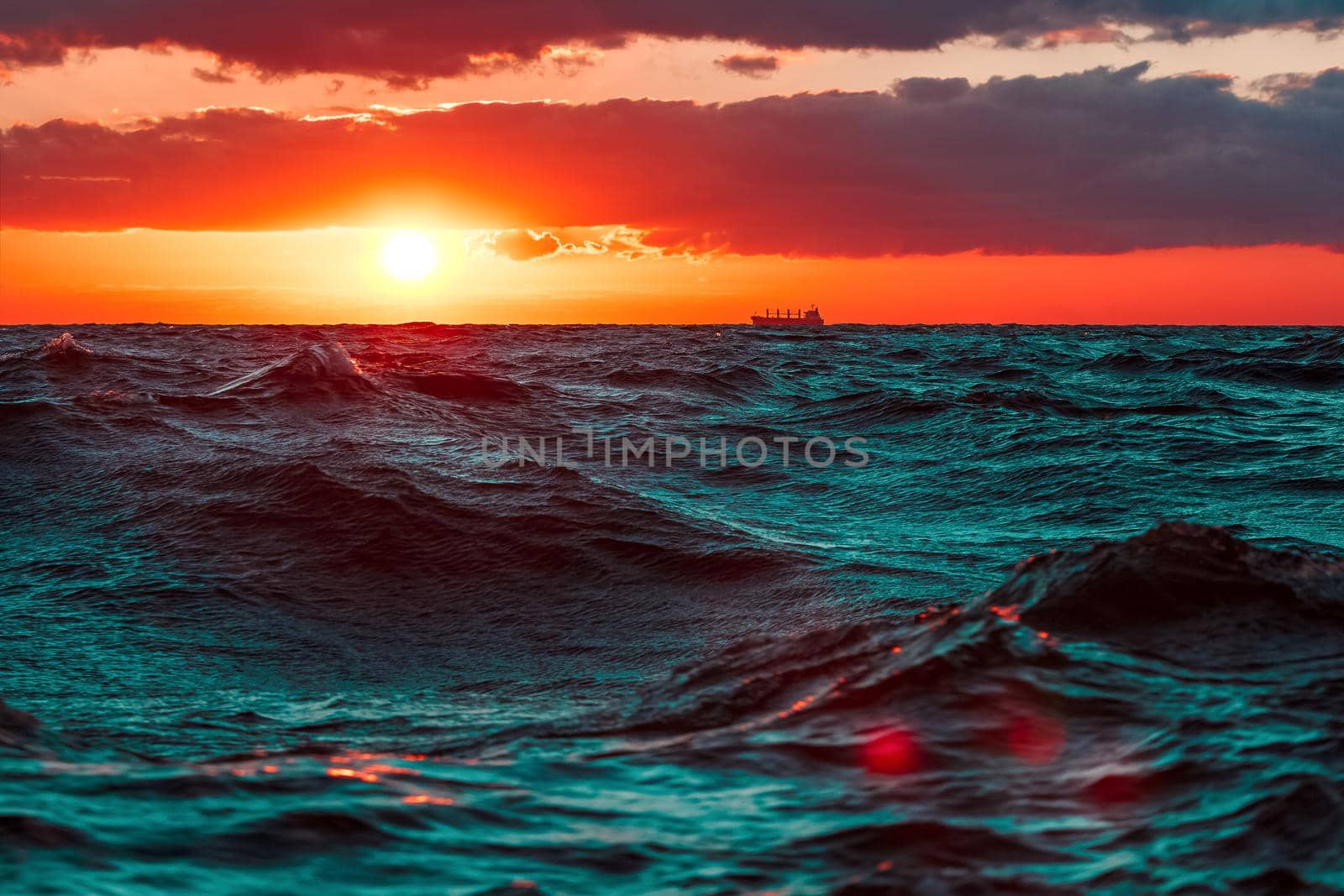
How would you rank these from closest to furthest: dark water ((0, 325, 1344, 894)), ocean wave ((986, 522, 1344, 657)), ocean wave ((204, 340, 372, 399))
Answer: dark water ((0, 325, 1344, 894)) → ocean wave ((986, 522, 1344, 657)) → ocean wave ((204, 340, 372, 399))

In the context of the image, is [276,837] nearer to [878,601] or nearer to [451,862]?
[451,862]

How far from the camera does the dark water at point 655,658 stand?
307cm

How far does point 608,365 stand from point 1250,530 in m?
20.6

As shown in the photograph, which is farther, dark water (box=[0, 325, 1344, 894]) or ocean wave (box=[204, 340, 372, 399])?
ocean wave (box=[204, 340, 372, 399])

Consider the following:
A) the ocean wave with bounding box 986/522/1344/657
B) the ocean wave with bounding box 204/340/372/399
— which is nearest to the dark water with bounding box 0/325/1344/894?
the ocean wave with bounding box 986/522/1344/657

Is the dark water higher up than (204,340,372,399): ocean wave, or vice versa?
(204,340,372,399): ocean wave

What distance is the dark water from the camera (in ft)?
10.1

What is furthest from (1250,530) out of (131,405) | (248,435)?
(131,405)

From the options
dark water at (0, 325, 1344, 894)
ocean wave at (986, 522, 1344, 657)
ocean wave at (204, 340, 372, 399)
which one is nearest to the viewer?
dark water at (0, 325, 1344, 894)

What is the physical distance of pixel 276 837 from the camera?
10.2 ft

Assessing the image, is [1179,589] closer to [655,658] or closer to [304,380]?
[655,658]

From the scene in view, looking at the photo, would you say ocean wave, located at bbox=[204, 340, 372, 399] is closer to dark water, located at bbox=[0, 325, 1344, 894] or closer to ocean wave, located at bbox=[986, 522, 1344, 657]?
dark water, located at bbox=[0, 325, 1344, 894]

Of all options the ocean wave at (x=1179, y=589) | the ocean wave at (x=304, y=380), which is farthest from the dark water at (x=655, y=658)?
the ocean wave at (x=304, y=380)

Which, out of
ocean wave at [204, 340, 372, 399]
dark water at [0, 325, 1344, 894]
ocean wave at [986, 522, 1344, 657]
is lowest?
dark water at [0, 325, 1344, 894]
